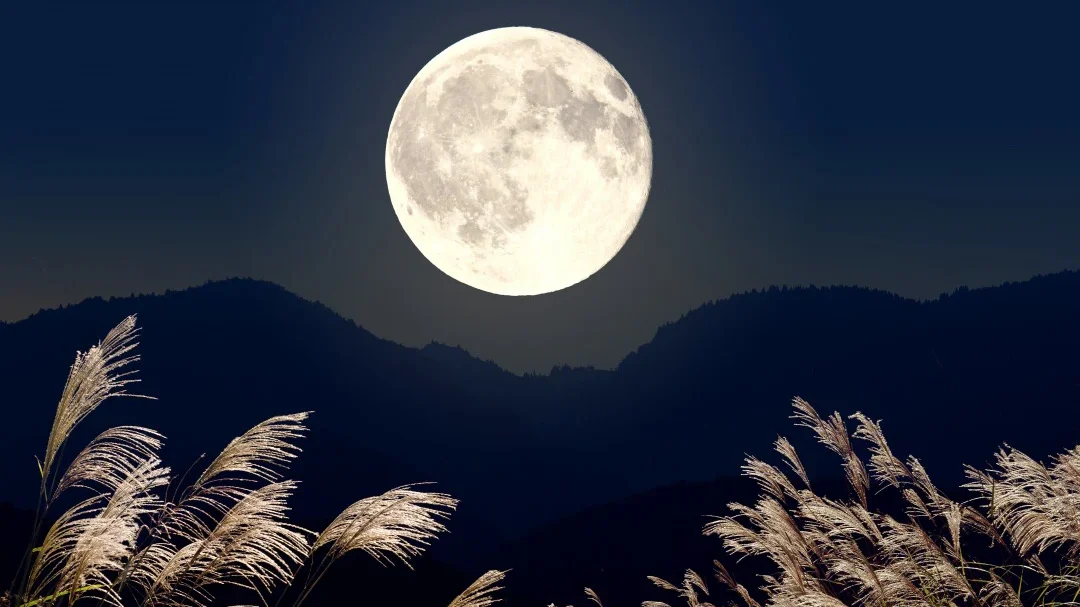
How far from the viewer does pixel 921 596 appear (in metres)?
2.98

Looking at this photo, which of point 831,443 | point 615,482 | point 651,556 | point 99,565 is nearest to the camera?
point 99,565

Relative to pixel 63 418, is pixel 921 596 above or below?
below

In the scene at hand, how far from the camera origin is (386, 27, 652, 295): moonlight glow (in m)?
9.50

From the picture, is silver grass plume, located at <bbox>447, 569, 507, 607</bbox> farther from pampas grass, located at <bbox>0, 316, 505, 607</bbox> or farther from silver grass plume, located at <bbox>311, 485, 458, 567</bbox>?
silver grass plume, located at <bbox>311, 485, 458, 567</bbox>

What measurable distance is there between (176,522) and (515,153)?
24.1ft

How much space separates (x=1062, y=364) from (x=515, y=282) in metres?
198

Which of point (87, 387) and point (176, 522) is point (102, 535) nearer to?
point (176, 522)

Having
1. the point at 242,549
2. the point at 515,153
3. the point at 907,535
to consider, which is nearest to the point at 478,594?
the point at 242,549

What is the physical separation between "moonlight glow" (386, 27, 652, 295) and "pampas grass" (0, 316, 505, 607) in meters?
7.08

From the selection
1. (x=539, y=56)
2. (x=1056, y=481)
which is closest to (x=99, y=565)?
(x=1056, y=481)

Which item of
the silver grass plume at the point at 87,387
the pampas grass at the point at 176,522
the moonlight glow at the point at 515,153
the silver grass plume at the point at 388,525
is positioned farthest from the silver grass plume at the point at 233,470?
the moonlight glow at the point at 515,153

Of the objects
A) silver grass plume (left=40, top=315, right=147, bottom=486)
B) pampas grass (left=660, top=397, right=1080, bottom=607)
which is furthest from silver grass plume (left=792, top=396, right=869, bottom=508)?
silver grass plume (left=40, top=315, right=147, bottom=486)

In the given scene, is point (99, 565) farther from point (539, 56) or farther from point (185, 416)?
point (185, 416)

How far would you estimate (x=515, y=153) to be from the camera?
9.44m
